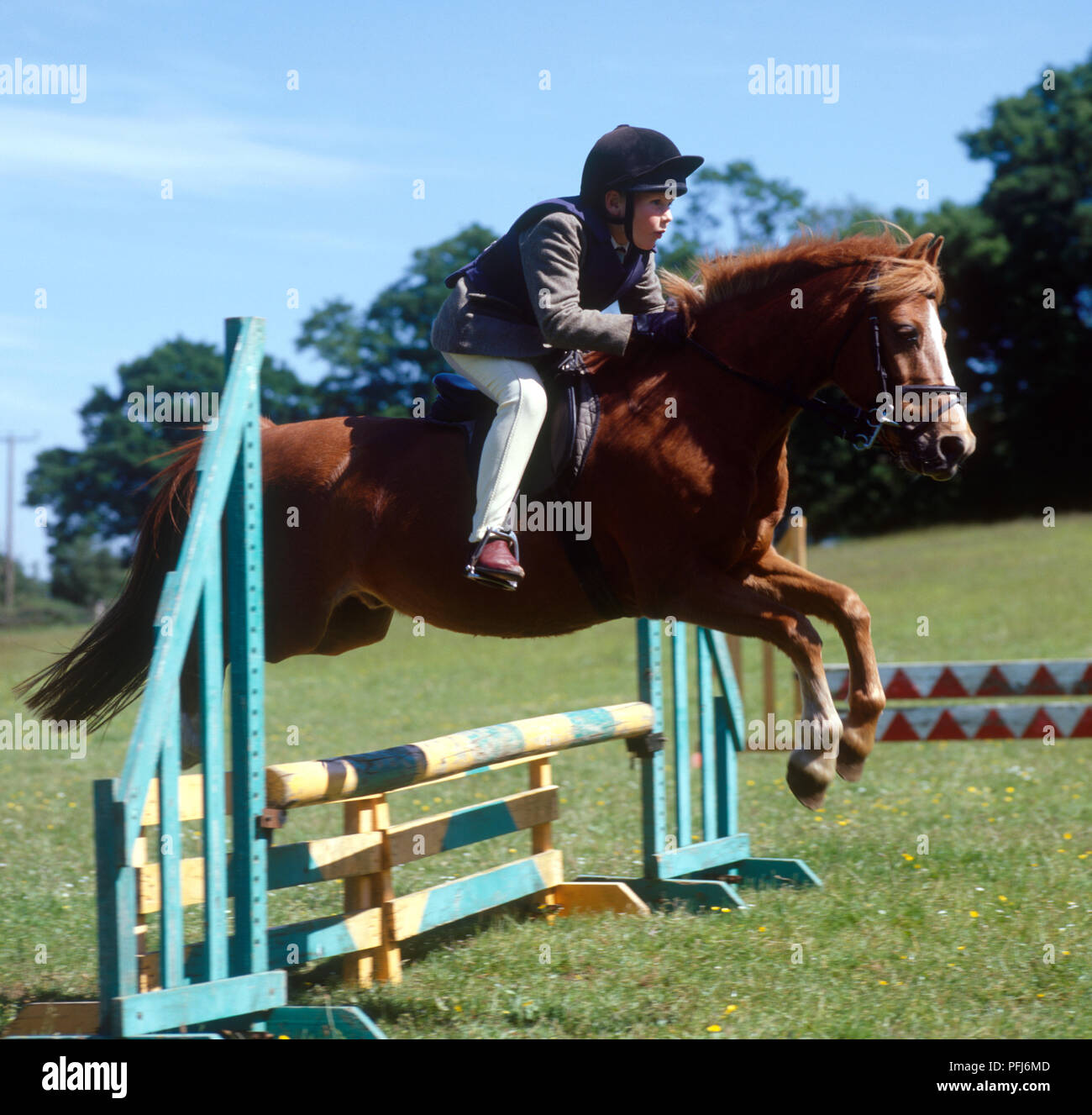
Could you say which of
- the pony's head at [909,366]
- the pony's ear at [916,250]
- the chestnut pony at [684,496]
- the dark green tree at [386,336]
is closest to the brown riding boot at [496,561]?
the chestnut pony at [684,496]

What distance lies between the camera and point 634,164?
411 cm

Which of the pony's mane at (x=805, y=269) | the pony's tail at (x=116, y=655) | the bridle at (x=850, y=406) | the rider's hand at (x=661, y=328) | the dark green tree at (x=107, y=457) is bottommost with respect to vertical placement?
the pony's tail at (x=116, y=655)

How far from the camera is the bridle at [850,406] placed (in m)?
3.96

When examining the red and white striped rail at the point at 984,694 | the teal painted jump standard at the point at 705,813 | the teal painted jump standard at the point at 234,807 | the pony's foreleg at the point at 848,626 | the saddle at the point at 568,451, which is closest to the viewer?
the teal painted jump standard at the point at 234,807

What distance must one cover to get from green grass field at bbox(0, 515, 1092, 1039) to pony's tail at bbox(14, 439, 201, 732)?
1.07ft

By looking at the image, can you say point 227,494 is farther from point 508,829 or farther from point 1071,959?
point 1071,959

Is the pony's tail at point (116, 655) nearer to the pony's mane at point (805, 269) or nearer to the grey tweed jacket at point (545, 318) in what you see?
the grey tweed jacket at point (545, 318)

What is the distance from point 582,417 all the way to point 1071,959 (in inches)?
95.2

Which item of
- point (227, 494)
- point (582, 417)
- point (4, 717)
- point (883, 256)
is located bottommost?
point (4, 717)

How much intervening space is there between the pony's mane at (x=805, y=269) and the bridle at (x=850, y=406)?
66 mm

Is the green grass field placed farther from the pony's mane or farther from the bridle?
the pony's mane

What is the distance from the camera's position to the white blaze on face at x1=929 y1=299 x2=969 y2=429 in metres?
3.81

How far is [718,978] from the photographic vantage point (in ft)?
13.2
